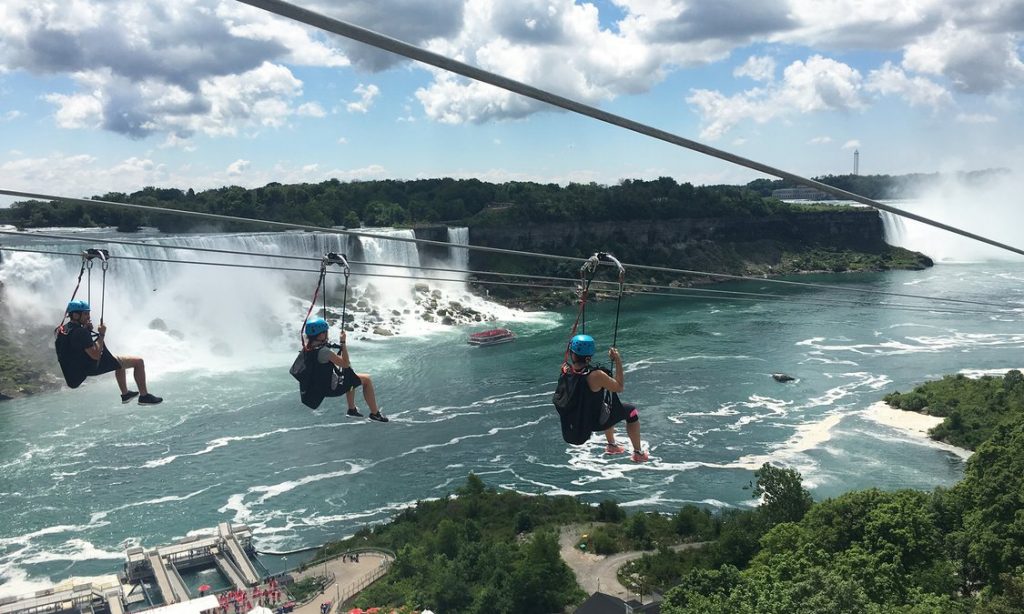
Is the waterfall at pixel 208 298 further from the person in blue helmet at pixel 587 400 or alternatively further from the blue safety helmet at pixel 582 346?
the blue safety helmet at pixel 582 346

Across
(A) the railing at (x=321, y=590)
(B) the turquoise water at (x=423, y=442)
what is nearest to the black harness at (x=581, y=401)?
(A) the railing at (x=321, y=590)

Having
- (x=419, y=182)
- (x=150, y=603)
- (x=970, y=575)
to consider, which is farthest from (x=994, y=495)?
(x=419, y=182)

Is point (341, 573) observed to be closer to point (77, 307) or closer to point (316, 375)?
point (77, 307)

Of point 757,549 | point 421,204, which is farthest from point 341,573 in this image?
point 421,204

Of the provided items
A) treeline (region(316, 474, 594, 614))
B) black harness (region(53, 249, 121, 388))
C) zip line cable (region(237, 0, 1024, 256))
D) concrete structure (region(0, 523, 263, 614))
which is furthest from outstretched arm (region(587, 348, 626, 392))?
concrete structure (region(0, 523, 263, 614))

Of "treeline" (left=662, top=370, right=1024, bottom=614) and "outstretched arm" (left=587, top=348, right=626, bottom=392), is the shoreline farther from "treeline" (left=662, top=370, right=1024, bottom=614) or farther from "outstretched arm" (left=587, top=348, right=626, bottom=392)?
"outstretched arm" (left=587, top=348, right=626, bottom=392)
